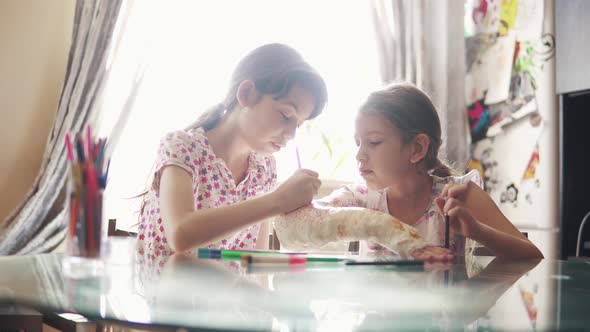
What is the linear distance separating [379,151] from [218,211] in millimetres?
505

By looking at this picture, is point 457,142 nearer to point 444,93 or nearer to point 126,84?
point 444,93

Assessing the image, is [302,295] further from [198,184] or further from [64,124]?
[64,124]

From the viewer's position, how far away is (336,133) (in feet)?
10.1

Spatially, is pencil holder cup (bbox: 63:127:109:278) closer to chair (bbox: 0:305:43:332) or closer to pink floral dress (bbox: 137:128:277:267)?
chair (bbox: 0:305:43:332)

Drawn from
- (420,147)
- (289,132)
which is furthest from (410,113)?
(289,132)

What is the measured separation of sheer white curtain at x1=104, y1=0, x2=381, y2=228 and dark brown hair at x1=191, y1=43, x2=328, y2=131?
1.09 metres

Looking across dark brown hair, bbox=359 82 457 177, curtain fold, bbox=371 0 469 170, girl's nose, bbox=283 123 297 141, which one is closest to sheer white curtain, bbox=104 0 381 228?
curtain fold, bbox=371 0 469 170

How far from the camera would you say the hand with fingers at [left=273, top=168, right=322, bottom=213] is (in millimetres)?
1117

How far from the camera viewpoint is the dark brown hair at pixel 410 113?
1489 mm

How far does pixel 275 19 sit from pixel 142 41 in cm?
67

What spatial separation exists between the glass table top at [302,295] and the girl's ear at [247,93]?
0.58m

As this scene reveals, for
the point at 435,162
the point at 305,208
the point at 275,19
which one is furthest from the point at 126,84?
the point at 305,208

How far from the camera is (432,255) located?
40.3 inches

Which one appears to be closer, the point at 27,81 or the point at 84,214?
the point at 84,214
